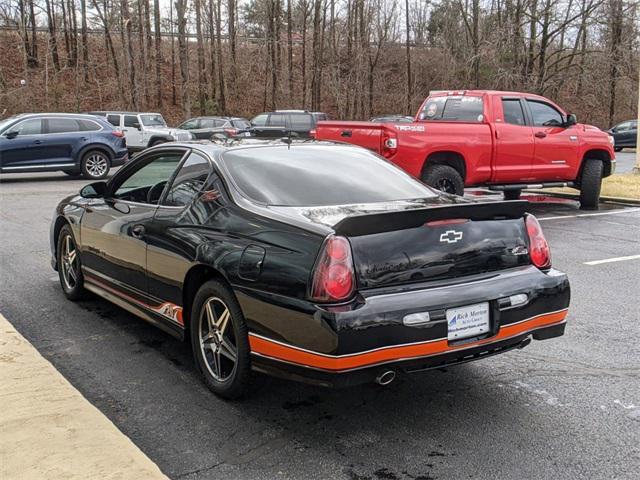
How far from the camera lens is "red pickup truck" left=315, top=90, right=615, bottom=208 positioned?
35.0 ft

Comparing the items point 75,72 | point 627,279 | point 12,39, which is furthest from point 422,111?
point 12,39

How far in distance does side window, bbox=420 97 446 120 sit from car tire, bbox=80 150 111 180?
388 inches

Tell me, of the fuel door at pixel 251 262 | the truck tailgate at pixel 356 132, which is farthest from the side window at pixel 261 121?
the fuel door at pixel 251 262

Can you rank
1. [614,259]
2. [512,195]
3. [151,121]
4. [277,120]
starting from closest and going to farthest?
1. [614,259]
2. [512,195]
3. [277,120]
4. [151,121]

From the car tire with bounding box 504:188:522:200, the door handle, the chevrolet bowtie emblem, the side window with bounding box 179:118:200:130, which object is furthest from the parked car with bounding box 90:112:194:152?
the chevrolet bowtie emblem

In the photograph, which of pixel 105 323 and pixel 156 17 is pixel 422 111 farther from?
pixel 156 17

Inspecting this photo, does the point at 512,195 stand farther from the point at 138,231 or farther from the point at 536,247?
the point at 138,231

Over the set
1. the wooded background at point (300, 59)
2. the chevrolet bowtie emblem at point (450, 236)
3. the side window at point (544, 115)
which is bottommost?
the chevrolet bowtie emblem at point (450, 236)

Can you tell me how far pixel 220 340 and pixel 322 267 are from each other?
0.98 m

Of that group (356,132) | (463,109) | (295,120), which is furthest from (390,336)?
(295,120)

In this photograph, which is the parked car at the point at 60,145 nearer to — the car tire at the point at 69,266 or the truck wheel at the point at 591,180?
the car tire at the point at 69,266

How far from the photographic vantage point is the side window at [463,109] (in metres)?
11.6

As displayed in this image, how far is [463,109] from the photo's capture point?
38.4 feet

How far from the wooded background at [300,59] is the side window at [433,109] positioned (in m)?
22.9
